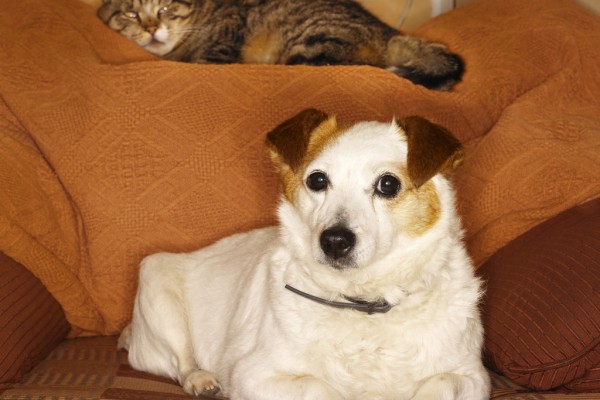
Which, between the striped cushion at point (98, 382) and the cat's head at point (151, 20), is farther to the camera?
the cat's head at point (151, 20)

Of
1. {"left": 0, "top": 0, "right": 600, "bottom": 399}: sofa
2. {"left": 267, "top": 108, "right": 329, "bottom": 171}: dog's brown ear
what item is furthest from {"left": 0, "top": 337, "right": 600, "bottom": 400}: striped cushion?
{"left": 267, "top": 108, "right": 329, "bottom": 171}: dog's brown ear

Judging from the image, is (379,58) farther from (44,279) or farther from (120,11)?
(44,279)

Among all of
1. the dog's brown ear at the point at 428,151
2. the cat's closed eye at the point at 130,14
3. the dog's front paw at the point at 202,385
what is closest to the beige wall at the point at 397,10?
the cat's closed eye at the point at 130,14

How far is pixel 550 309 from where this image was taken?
2.38m

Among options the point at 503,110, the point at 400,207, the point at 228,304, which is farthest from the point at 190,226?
the point at 503,110

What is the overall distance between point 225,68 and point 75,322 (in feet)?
4.11

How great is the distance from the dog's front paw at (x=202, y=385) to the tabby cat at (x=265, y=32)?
5.70 feet

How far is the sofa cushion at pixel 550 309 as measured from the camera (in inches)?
90.1

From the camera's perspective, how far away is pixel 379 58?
3.71m

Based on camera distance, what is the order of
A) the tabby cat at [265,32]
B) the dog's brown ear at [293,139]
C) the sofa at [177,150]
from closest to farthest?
the dog's brown ear at [293,139] < the sofa at [177,150] < the tabby cat at [265,32]

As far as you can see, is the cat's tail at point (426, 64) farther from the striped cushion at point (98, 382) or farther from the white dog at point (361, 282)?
the striped cushion at point (98, 382)

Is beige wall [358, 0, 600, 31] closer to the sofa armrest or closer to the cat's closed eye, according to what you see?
the cat's closed eye

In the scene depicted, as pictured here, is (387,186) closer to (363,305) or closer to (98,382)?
(363,305)

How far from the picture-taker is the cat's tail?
11.2ft
